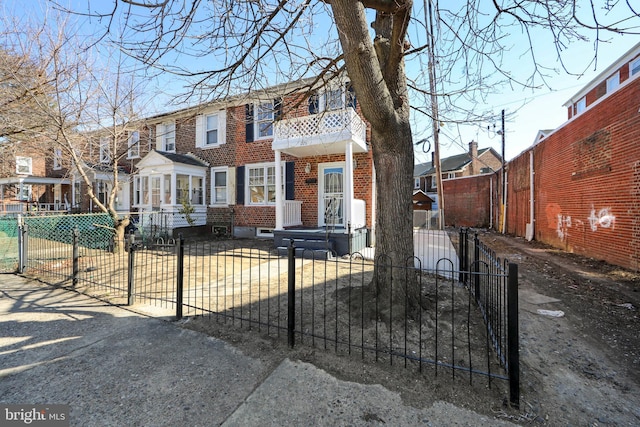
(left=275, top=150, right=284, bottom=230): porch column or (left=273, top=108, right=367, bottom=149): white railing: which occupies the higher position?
(left=273, top=108, right=367, bottom=149): white railing

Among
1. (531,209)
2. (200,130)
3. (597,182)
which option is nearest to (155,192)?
(200,130)

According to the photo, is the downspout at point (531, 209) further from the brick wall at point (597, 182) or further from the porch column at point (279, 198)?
the porch column at point (279, 198)

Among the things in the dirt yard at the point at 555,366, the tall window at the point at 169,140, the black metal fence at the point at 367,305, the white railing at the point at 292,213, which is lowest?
the dirt yard at the point at 555,366

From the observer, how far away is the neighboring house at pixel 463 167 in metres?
35.1

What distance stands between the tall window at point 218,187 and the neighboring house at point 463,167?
26357 millimetres

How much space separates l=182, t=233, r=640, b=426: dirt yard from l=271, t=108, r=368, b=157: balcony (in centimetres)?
629

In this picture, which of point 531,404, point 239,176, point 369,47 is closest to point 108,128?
point 239,176

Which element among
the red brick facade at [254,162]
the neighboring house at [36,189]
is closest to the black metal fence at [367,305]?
the red brick facade at [254,162]

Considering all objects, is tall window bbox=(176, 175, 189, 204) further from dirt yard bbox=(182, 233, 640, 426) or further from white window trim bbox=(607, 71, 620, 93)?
white window trim bbox=(607, 71, 620, 93)

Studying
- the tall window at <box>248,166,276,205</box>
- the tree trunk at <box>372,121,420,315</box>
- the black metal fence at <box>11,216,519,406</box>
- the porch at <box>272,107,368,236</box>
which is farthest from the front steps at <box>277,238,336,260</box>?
the tree trunk at <box>372,121,420,315</box>

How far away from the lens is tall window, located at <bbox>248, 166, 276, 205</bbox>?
12.3 meters

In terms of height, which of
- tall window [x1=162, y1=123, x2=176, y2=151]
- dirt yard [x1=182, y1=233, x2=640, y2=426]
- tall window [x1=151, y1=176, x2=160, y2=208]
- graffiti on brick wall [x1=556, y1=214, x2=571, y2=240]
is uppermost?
tall window [x1=162, y1=123, x2=176, y2=151]

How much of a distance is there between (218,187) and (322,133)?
683 cm

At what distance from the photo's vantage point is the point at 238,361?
2.97 metres
